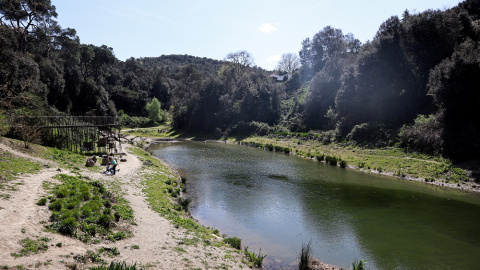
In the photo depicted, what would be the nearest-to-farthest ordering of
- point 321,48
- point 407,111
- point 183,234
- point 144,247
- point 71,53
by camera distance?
point 144,247 < point 183,234 < point 407,111 < point 71,53 < point 321,48

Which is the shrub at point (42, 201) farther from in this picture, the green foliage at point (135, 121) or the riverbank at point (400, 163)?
the green foliage at point (135, 121)

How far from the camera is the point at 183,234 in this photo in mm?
15688

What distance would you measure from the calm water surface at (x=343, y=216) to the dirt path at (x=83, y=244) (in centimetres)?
399

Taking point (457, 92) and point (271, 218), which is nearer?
point (271, 218)

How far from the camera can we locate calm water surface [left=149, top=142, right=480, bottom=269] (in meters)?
16.5

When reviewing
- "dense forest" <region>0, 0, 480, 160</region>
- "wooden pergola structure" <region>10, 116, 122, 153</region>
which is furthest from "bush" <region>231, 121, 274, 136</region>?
"wooden pergola structure" <region>10, 116, 122, 153</region>

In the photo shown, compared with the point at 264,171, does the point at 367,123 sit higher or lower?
higher

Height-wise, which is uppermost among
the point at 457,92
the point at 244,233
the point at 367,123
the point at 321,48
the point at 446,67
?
the point at 321,48

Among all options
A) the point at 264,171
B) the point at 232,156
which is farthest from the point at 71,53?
the point at 264,171

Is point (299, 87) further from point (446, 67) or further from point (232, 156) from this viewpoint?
point (446, 67)

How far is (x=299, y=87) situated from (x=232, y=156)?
61.5 m

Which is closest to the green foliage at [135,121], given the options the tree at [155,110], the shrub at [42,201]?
the tree at [155,110]

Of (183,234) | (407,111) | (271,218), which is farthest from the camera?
(407,111)

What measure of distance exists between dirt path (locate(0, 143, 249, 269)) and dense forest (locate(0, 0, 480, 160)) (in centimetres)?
677
